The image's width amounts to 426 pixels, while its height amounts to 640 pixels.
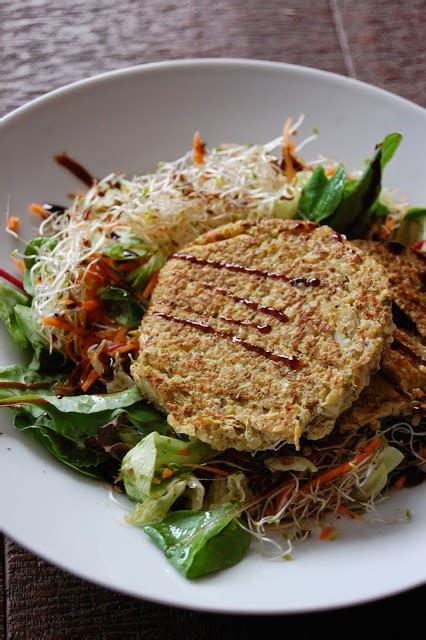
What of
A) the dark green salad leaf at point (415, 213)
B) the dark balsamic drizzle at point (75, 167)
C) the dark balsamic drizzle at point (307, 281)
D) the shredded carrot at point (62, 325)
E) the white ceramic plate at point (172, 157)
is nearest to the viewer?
the white ceramic plate at point (172, 157)

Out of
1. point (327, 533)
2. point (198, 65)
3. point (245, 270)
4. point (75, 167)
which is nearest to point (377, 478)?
point (327, 533)

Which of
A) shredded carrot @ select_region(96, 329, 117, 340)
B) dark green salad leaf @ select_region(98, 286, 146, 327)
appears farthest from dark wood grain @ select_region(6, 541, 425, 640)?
dark green salad leaf @ select_region(98, 286, 146, 327)

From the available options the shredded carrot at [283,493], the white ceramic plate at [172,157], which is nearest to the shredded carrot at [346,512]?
the white ceramic plate at [172,157]

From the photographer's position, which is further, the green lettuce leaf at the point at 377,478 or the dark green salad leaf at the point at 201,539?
the green lettuce leaf at the point at 377,478

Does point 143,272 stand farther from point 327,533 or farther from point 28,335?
point 327,533

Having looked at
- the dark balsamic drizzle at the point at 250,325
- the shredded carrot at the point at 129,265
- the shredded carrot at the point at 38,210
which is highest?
the shredded carrot at the point at 38,210

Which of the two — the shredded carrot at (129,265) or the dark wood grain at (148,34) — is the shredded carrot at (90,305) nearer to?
the shredded carrot at (129,265)
